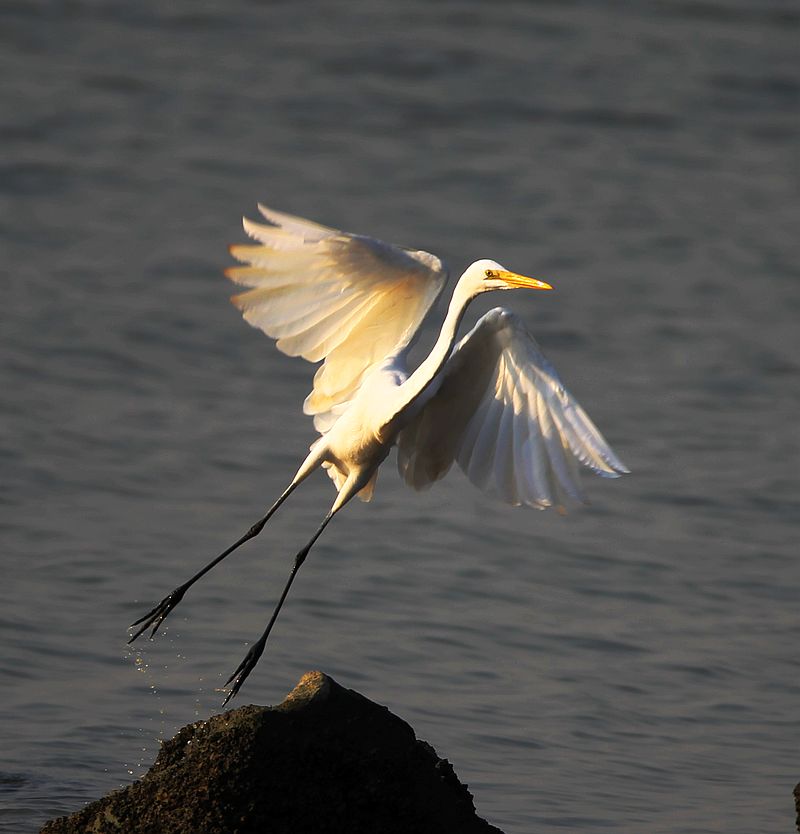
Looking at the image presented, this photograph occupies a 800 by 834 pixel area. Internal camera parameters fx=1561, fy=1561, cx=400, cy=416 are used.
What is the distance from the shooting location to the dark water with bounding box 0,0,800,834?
22.1ft

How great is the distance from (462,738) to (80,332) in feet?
18.9

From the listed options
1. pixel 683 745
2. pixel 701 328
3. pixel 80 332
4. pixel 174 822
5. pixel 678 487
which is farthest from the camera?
pixel 701 328

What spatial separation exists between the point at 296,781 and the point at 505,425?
7.07ft

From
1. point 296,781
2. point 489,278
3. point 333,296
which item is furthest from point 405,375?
point 296,781

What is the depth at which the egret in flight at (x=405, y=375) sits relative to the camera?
5.83m

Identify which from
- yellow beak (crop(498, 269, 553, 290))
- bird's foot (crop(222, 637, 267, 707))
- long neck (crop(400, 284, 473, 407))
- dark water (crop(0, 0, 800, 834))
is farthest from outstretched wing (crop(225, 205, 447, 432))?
dark water (crop(0, 0, 800, 834))

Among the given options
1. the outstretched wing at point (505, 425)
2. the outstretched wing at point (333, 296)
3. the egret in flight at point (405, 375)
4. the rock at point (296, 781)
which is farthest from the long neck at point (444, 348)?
the rock at point (296, 781)

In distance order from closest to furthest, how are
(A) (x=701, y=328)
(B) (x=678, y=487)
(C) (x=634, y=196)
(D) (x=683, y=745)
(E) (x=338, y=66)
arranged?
(D) (x=683, y=745) < (B) (x=678, y=487) < (A) (x=701, y=328) < (C) (x=634, y=196) < (E) (x=338, y=66)

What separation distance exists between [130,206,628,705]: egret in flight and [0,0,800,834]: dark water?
971 millimetres

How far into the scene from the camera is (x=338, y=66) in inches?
664

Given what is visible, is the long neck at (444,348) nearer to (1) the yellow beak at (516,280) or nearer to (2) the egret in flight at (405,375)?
(2) the egret in flight at (405,375)

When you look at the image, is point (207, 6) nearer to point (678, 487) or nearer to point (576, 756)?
point (678, 487)

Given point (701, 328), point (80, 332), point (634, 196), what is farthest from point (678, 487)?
point (634, 196)

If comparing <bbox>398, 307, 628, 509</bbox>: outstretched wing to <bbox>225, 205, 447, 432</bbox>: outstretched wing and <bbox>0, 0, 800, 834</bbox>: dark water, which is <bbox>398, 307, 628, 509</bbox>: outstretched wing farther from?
<bbox>0, 0, 800, 834</bbox>: dark water
